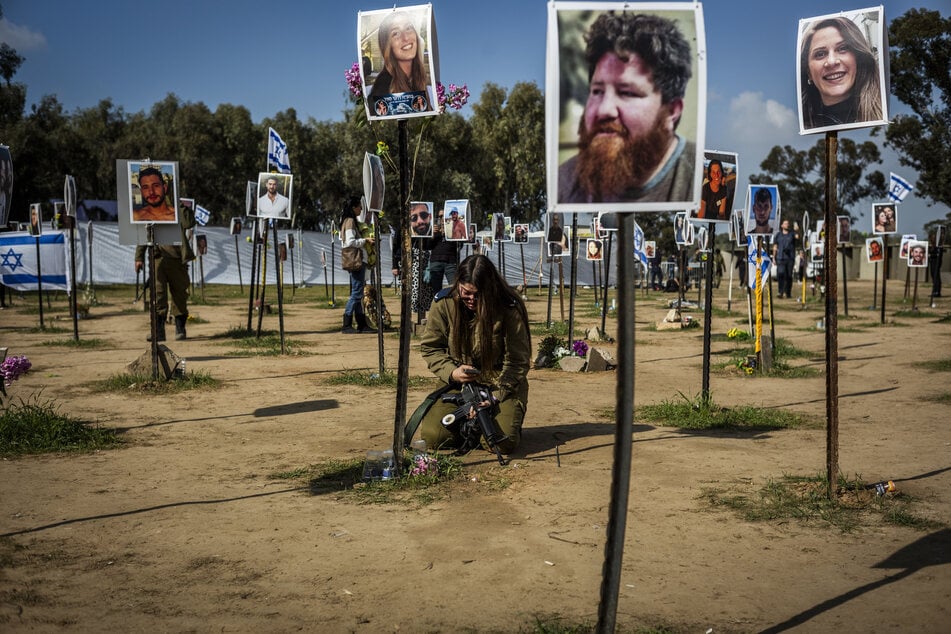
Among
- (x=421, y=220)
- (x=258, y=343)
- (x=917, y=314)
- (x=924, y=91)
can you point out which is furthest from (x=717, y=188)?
(x=924, y=91)

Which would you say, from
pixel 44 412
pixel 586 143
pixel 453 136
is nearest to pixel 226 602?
pixel 586 143

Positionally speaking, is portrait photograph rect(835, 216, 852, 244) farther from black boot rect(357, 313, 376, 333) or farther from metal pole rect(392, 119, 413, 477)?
metal pole rect(392, 119, 413, 477)

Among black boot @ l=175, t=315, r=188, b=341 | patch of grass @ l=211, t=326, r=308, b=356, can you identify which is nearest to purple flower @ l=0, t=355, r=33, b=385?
patch of grass @ l=211, t=326, r=308, b=356

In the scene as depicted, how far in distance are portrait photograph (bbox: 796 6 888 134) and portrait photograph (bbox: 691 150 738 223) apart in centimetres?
278

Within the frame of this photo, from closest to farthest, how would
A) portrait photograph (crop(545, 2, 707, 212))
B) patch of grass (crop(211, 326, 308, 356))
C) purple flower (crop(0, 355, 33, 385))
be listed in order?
1. portrait photograph (crop(545, 2, 707, 212))
2. purple flower (crop(0, 355, 33, 385))
3. patch of grass (crop(211, 326, 308, 356))

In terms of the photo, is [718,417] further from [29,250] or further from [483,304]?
[29,250]

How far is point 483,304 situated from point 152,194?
4.75m

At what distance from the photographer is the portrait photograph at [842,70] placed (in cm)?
537

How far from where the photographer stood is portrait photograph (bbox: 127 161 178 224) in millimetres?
9430

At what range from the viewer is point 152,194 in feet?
31.2

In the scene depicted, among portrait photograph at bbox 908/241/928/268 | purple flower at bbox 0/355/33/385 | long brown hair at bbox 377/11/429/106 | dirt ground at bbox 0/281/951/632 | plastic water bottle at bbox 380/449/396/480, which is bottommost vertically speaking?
dirt ground at bbox 0/281/951/632

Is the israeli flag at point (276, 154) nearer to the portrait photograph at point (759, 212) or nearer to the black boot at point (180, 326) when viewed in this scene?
the black boot at point (180, 326)

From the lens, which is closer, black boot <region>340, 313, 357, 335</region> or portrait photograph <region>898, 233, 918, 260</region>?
black boot <region>340, 313, 357, 335</region>

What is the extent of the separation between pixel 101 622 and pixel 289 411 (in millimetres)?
4860
